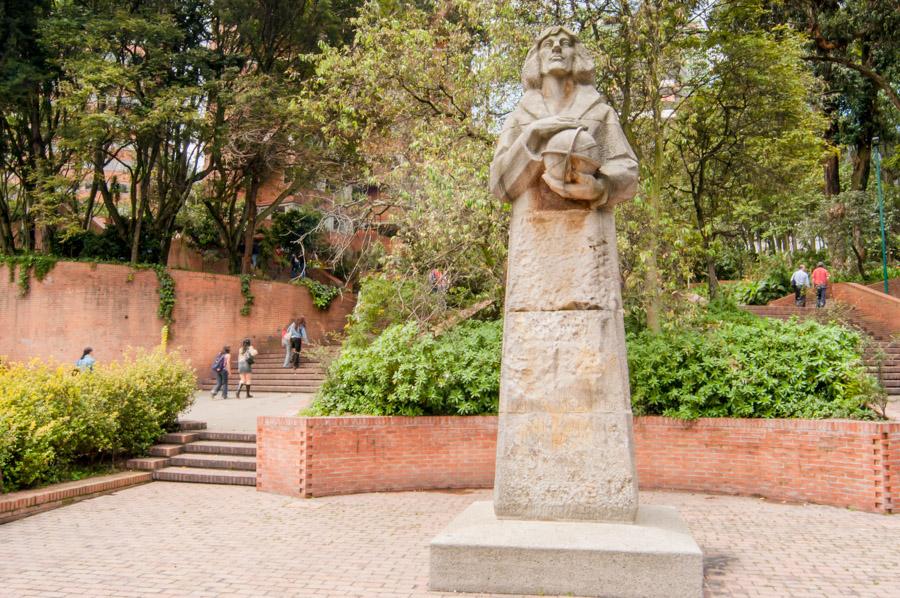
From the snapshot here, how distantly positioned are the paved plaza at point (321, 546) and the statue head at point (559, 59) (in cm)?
372

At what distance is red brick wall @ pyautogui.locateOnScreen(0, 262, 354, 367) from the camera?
71.3 ft

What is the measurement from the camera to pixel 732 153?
599 inches

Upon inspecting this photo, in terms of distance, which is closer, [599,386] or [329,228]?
[599,386]

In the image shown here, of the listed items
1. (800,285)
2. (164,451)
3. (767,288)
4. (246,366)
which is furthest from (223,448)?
(767,288)

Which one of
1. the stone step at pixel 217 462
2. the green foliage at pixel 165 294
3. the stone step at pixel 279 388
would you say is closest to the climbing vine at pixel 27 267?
the green foliage at pixel 165 294

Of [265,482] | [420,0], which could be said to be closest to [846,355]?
[265,482]

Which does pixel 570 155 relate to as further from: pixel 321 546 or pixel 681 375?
pixel 681 375

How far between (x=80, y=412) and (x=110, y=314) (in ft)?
42.7

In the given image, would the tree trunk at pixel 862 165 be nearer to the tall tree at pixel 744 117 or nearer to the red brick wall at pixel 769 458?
the tall tree at pixel 744 117

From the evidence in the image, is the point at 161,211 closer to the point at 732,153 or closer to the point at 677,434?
the point at 732,153

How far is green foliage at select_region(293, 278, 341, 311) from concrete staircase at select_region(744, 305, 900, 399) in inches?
544

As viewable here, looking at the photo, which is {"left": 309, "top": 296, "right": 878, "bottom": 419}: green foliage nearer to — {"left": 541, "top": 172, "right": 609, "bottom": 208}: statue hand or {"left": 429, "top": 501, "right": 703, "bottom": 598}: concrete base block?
{"left": 429, "top": 501, "right": 703, "bottom": 598}: concrete base block

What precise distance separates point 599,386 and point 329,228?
74.2 feet

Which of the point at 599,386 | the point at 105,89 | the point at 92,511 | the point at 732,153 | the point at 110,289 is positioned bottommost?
the point at 92,511
